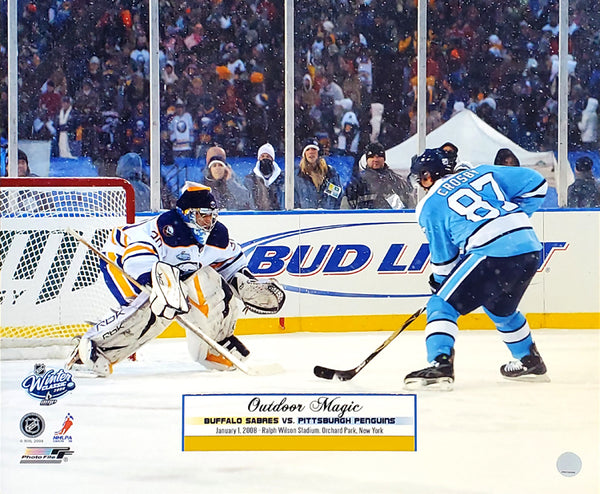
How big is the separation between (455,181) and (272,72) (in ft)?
2.64

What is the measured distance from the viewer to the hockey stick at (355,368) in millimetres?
A: 2756

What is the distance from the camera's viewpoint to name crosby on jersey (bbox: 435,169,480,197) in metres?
2.84

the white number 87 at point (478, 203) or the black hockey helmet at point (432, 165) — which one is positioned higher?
the black hockey helmet at point (432, 165)

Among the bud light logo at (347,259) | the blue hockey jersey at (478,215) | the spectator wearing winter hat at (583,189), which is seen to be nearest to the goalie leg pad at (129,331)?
the bud light logo at (347,259)

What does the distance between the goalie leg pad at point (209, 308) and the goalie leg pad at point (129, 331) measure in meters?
0.10

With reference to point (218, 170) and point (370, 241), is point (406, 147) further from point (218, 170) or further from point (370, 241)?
point (218, 170)

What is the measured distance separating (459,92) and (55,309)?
164 centimetres

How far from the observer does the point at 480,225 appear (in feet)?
9.26

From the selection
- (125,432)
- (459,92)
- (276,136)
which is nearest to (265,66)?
(276,136)

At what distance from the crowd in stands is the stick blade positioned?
32.7 inches

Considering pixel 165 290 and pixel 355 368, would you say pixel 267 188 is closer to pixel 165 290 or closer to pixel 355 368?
pixel 165 290

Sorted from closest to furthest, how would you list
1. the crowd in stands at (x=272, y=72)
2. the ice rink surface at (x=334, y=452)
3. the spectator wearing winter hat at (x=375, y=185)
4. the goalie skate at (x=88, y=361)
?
the ice rink surface at (x=334, y=452) < the goalie skate at (x=88, y=361) < the crowd in stands at (x=272, y=72) < the spectator wearing winter hat at (x=375, y=185)

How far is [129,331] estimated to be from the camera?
2.97 meters

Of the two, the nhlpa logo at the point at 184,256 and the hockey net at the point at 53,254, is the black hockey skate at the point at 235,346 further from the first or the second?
the hockey net at the point at 53,254
